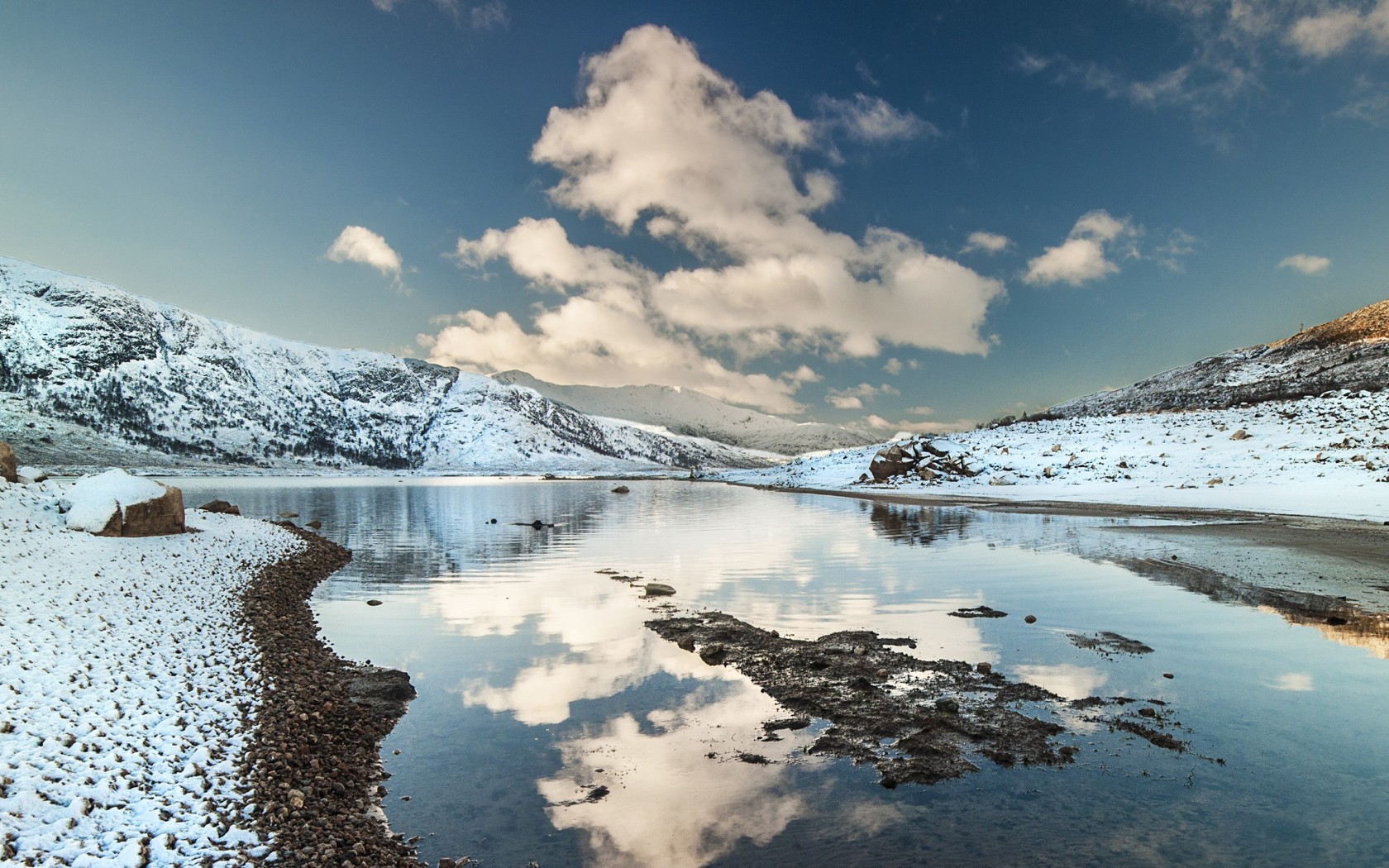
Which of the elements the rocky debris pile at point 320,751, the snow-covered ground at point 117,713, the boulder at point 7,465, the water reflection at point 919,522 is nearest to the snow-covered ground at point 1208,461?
the water reflection at point 919,522

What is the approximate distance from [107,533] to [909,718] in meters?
27.6

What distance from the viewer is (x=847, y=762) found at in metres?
9.04

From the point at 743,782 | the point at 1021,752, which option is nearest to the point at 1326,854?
the point at 1021,752

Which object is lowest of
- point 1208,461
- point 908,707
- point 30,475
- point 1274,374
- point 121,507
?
point 908,707

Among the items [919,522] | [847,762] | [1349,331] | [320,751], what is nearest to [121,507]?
[320,751]

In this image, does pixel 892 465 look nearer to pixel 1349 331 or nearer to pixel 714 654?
pixel 714 654

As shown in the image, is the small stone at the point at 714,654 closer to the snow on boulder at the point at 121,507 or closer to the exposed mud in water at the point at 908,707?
the exposed mud in water at the point at 908,707

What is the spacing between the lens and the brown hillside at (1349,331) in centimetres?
8462

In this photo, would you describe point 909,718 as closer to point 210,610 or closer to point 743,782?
point 743,782

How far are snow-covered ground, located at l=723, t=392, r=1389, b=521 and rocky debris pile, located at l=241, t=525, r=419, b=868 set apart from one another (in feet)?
148

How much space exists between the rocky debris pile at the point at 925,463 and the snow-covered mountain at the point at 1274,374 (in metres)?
23.5

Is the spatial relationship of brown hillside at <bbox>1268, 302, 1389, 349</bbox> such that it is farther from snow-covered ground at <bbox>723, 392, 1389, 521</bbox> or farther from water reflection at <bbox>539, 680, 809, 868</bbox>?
water reflection at <bbox>539, 680, 809, 868</bbox>

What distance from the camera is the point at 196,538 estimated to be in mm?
26141

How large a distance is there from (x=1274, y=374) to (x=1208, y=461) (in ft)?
162
